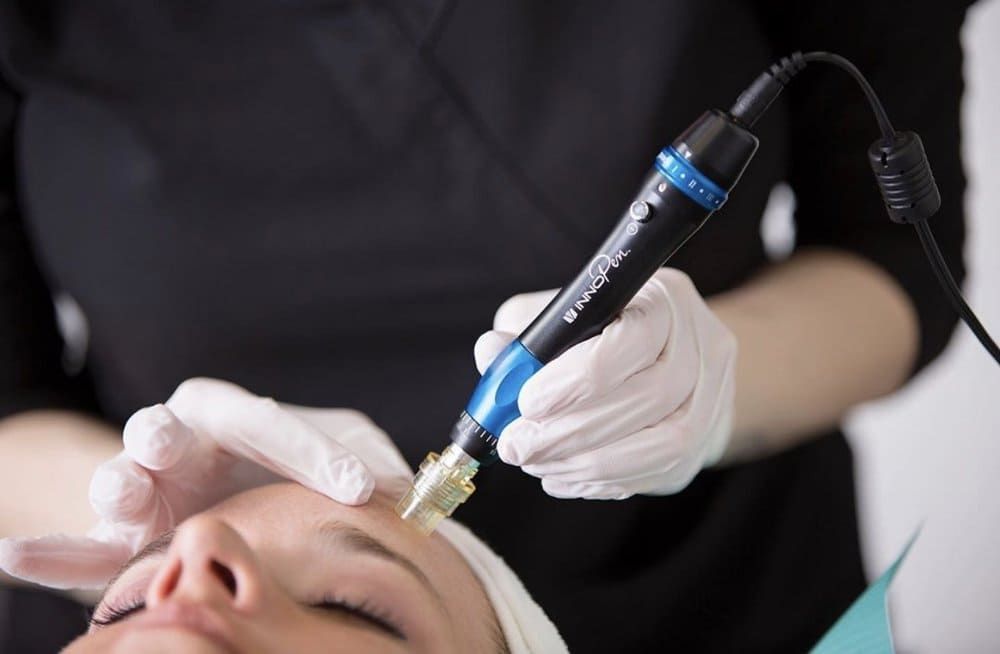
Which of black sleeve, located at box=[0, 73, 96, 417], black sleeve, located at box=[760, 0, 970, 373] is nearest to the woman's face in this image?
black sleeve, located at box=[0, 73, 96, 417]

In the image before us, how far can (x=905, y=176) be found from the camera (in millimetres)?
641

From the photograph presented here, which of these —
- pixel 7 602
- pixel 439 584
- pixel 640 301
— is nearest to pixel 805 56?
pixel 640 301

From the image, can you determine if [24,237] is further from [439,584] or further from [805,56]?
[805,56]

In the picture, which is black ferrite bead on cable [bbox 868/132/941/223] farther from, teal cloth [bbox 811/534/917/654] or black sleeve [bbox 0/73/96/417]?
black sleeve [bbox 0/73/96/417]

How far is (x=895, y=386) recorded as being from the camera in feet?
3.47

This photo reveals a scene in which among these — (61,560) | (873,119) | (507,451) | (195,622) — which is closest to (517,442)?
(507,451)

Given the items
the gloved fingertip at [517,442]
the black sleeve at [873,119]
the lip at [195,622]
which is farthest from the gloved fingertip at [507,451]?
the black sleeve at [873,119]

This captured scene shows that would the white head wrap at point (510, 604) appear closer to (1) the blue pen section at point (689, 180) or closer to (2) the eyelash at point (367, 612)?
(2) the eyelash at point (367, 612)

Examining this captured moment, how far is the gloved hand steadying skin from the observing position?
0.71 meters

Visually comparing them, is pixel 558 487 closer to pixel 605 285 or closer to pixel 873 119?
pixel 605 285

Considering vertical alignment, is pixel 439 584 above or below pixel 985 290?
below

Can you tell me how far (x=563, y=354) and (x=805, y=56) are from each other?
253 mm

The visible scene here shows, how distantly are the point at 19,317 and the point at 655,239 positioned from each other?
75cm

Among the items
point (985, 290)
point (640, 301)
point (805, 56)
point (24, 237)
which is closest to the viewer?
point (805, 56)
